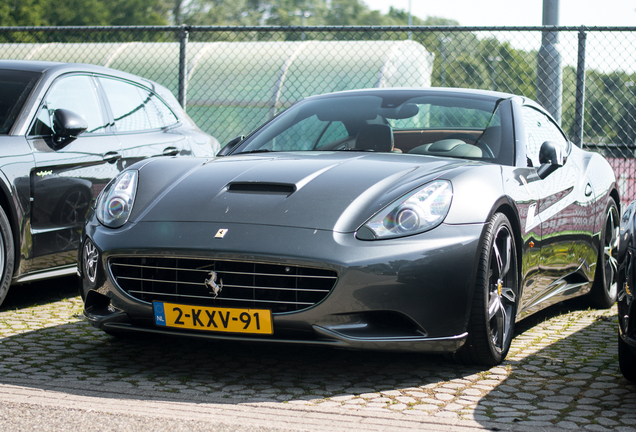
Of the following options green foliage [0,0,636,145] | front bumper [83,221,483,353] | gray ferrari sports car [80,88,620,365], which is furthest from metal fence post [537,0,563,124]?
green foliage [0,0,636,145]

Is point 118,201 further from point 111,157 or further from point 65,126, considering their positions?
point 111,157

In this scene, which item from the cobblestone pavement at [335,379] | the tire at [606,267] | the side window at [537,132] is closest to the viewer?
the cobblestone pavement at [335,379]

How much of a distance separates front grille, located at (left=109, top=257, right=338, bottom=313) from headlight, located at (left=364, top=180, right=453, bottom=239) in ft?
1.01

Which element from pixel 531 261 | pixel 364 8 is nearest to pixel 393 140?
pixel 531 261

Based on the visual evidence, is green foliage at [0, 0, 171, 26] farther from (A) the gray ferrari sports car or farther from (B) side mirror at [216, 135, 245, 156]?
(A) the gray ferrari sports car

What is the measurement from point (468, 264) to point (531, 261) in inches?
36.1

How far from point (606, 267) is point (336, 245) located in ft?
10.1

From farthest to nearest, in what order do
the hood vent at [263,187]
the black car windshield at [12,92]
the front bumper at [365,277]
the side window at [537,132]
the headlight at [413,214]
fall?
the black car windshield at [12,92] < the side window at [537,132] < the hood vent at [263,187] < the headlight at [413,214] < the front bumper at [365,277]

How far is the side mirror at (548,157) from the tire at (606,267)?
4.28ft

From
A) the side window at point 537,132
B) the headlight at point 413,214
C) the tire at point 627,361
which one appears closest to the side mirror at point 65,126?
the headlight at point 413,214

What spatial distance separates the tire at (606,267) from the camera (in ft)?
18.2

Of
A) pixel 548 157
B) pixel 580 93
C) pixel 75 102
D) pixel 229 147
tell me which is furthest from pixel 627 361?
pixel 580 93

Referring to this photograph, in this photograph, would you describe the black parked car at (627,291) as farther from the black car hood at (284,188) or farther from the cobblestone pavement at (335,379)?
the black car hood at (284,188)

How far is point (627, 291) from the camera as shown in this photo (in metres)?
3.15
